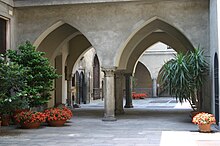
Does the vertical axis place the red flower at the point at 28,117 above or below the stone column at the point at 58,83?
below

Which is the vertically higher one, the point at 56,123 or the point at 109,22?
the point at 109,22

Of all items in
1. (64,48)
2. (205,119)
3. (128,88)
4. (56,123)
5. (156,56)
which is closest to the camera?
(205,119)

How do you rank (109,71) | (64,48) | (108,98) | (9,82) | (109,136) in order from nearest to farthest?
(109,136) < (9,82) < (108,98) < (109,71) < (64,48)

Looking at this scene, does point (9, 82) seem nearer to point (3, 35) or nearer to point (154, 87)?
point (3, 35)

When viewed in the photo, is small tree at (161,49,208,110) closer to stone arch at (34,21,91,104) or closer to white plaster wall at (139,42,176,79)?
stone arch at (34,21,91,104)

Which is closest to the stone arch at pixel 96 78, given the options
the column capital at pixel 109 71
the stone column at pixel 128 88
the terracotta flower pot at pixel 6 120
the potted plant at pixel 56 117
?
the stone column at pixel 128 88

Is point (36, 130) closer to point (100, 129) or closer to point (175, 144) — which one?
point (100, 129)

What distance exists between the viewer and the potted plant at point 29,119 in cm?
1227

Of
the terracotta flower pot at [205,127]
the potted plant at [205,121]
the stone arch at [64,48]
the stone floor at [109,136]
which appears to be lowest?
the stone floor at [109,136]

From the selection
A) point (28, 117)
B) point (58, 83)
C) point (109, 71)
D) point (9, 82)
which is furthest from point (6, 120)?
point (58, 83)

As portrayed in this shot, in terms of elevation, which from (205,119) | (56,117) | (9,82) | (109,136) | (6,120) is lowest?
(109,136)

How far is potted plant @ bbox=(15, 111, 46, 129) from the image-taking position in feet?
40.2

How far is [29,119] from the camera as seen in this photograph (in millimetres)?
12242

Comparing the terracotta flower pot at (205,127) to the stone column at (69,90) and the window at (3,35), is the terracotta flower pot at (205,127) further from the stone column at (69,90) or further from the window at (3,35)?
the stone column at (69,90)
